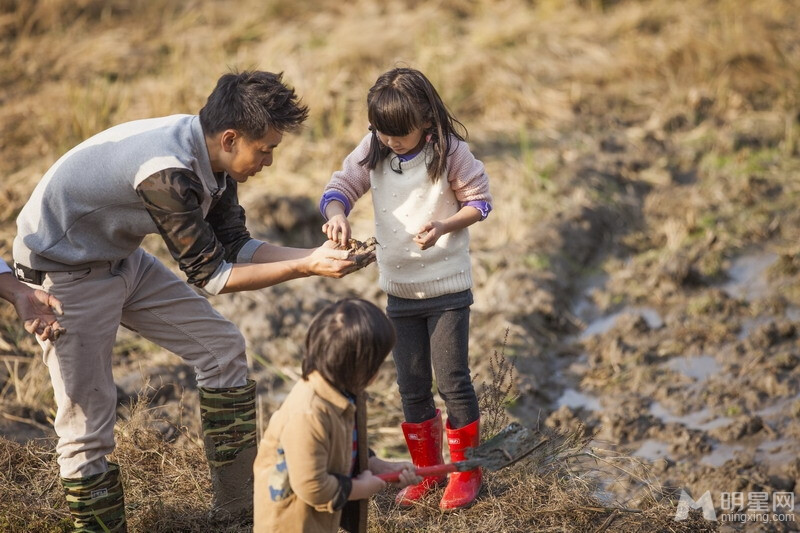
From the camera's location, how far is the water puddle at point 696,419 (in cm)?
477

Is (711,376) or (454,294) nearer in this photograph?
(454,294)

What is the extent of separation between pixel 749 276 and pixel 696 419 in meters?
1.54

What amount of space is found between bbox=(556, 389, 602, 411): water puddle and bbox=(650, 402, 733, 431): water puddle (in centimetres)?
30

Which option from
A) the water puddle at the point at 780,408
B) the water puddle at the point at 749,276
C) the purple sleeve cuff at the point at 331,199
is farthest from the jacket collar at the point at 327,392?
the water puddle at the point at 749,276

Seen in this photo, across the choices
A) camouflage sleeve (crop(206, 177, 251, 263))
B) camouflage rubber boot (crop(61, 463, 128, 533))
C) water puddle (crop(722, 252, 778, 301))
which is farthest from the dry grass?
water puddle (crop(722, 252, 778, 301))

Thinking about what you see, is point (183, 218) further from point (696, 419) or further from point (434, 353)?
point (696, 419)

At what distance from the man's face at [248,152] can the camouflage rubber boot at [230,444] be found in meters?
0.85

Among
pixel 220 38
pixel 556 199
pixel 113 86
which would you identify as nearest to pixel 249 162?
pixel 556 199

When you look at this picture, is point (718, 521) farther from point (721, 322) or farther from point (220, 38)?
point (220, 38)

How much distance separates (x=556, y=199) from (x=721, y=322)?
179cm

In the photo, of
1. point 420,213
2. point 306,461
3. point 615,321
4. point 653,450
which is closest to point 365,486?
point 306,461

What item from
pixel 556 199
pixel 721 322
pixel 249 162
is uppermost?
pixel 249 162

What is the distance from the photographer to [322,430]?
2.60 metres

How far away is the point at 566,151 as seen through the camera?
7680 millimetres
